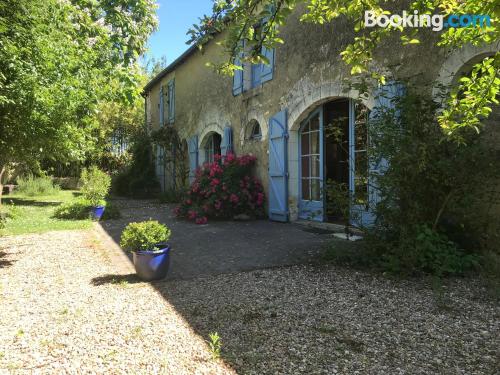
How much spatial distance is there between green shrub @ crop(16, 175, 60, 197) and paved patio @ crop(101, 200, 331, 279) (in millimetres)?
8479

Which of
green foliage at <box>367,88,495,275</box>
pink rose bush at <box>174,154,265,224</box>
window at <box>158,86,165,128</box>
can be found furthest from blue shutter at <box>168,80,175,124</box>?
green foliage at <box>367,88,495,275</box>

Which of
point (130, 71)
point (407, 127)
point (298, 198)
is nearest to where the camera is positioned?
point (407, 127)

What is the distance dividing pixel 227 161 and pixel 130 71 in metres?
2.99

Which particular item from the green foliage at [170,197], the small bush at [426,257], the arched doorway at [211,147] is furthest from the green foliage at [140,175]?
the small bush at [426,257]

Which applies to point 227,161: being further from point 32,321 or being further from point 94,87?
point 32,321

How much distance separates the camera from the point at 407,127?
3.93 metres

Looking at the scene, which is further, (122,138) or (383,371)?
(122,138)

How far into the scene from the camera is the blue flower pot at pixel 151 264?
3.94 meters

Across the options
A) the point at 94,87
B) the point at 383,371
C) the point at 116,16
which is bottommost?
the point at 383,371

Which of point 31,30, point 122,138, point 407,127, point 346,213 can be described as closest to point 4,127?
point 31,30

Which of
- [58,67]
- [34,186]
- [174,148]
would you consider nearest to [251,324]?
[58,67]

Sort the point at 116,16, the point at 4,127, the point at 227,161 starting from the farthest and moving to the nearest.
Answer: the point at 227,161
the point at 116,16
the point at 4,127

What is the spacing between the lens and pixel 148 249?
4.04 meters

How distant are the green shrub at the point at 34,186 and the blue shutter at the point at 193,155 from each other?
691 centimetres
